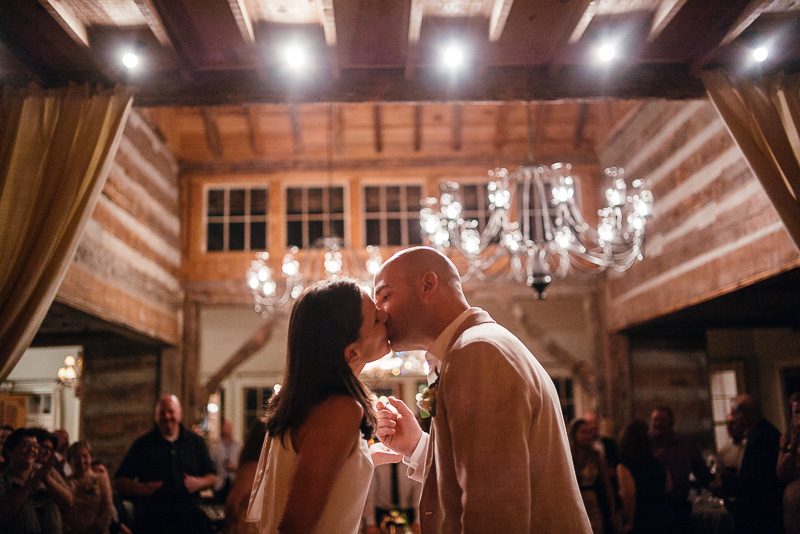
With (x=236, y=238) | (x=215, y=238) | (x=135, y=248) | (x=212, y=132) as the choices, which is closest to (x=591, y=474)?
(x=135, y=248)

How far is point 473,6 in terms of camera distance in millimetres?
3869

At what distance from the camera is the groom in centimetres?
184

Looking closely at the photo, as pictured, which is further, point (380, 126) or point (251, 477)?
point (380, 126)

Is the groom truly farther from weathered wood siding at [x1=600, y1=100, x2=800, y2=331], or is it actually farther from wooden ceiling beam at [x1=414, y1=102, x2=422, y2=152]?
wooden ceiling beam at [x1=414, y1=102, x2=422, y2=152]

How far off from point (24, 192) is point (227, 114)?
6.38 metres

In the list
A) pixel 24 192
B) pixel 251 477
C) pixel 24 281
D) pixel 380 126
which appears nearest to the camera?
pixel 24 281

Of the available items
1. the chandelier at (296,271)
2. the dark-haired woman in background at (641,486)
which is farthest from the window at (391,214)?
the dark-haired woman in background at (641,486)

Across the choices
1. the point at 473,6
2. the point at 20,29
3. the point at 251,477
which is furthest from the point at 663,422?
the point at 20,29

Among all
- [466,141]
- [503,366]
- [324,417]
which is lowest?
[324,417]

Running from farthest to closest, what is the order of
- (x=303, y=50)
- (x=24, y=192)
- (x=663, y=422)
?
(x=663, y=422) < (x=303, y=50) < (x=24, y=192)

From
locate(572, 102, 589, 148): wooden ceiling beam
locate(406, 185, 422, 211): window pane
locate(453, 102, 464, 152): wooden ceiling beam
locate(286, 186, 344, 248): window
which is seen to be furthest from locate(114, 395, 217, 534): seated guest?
locate(572, 102, 589, 148): wooden ceiling beam

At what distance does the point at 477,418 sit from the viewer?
6.23 feet

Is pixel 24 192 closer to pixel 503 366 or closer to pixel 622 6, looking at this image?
pixel 503 366

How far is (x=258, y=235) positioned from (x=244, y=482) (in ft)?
19.5
